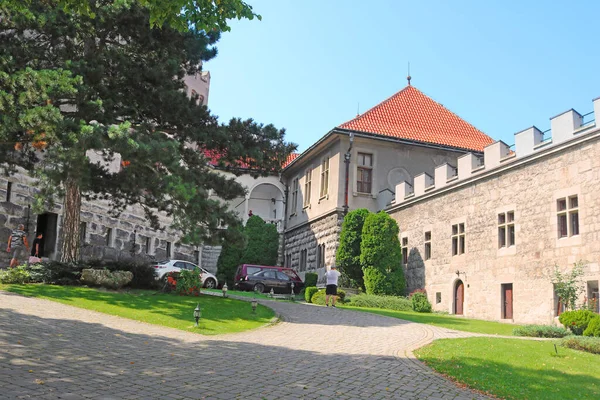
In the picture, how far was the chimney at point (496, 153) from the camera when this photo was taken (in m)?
22.4

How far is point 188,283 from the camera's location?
19672 millimetres

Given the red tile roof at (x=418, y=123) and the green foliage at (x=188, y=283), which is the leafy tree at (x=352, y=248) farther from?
the green foliage at (x=188, y=283)

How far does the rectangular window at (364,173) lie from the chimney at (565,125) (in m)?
12.4

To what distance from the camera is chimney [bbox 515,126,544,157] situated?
20.6 metres

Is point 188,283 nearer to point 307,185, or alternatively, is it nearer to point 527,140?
point 527,140

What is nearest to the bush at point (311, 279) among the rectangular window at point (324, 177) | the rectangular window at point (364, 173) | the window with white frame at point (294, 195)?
the rectangular window at point (324, 177)

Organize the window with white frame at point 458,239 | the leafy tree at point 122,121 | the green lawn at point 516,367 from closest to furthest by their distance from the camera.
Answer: the green lawn at point 516,367
the leafy tree at point 122,121
the window with white frame at point 458,239

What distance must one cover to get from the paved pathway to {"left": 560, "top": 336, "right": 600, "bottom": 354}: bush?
2889 mm

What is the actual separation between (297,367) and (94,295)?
9739 mm

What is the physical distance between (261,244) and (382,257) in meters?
14.7

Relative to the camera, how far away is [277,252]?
40000mm

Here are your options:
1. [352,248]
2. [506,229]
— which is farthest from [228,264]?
[506,229]

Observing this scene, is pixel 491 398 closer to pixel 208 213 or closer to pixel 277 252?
pixel 208 213

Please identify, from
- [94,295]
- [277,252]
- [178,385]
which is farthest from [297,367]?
[277,252]
